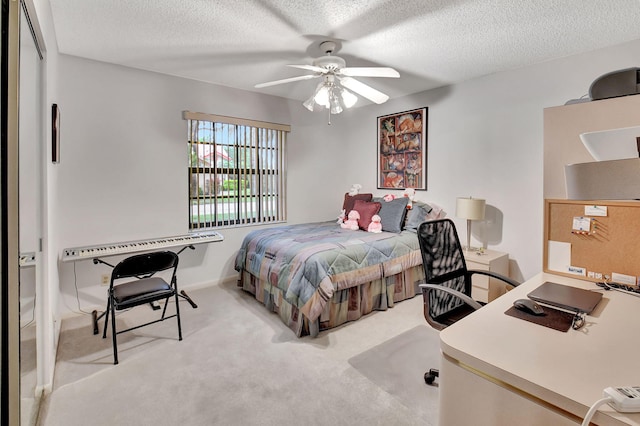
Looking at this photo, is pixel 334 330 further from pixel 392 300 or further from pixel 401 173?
pixel 401 173

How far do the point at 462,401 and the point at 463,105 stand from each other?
358cm

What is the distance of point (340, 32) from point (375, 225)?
2.15 m

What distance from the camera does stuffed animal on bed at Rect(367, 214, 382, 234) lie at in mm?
3865

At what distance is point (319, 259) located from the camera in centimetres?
274

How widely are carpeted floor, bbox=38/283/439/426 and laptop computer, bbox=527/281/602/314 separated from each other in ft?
3.00

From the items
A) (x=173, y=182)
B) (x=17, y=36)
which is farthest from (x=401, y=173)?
(x=17, y=36)

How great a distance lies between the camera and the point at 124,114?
3254 mm

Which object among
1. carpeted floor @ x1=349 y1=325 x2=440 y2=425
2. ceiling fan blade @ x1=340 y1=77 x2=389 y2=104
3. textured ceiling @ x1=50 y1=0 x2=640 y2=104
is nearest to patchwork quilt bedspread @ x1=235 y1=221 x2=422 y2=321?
carpeted floor @ x1=349 y1=325 x2=440 y2=425

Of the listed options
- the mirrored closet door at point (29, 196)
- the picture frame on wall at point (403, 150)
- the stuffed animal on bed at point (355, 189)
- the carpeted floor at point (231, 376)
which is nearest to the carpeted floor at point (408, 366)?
the carpeted floor at point (231, 376)

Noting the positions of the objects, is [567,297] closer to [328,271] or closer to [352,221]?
[328,271]

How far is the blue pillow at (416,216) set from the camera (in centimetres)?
390

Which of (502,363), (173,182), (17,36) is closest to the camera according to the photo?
(502,363)

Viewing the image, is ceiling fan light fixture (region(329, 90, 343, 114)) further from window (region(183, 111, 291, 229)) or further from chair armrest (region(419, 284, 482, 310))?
chair armrest (region(419, 284, 482, 310))

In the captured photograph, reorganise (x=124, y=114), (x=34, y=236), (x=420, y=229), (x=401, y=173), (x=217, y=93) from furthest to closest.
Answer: (x=401, y=173)
(x=217, y=93)
(x=124, y=114)
(x=420, y=229)
(x=34, y=236)
